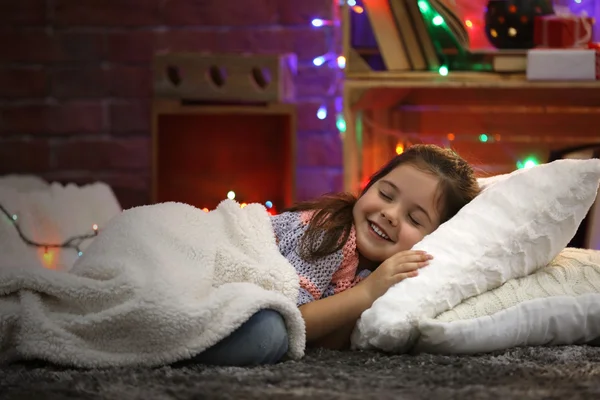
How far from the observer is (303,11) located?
277cm

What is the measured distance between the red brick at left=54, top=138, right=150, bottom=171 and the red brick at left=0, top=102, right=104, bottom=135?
4 cm

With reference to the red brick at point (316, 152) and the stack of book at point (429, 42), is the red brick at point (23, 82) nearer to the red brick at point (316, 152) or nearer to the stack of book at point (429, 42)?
the red brick at point (316, 152)

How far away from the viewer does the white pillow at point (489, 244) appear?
130 centimetres

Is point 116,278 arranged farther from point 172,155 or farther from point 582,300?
point 172,155

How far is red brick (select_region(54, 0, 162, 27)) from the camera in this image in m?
2.79

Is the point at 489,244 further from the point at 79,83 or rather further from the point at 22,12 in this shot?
the point at 22,12

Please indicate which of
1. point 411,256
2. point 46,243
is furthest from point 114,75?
point 411,256

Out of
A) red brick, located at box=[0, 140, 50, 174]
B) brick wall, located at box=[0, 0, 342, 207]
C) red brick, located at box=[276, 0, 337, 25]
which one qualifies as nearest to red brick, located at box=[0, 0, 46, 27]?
brick wall, located at box=[0, 0, 342, 207]

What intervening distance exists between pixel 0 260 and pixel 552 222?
3.25ft

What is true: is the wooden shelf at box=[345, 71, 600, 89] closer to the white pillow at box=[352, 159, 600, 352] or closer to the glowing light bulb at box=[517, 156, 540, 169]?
the glowing light bulb at box=[517, 156, 540, 169]

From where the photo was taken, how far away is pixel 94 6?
2803 mm

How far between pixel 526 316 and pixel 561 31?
107cm

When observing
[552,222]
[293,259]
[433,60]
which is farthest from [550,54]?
[293,259]

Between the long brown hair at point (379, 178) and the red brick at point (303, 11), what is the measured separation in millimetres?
1231
